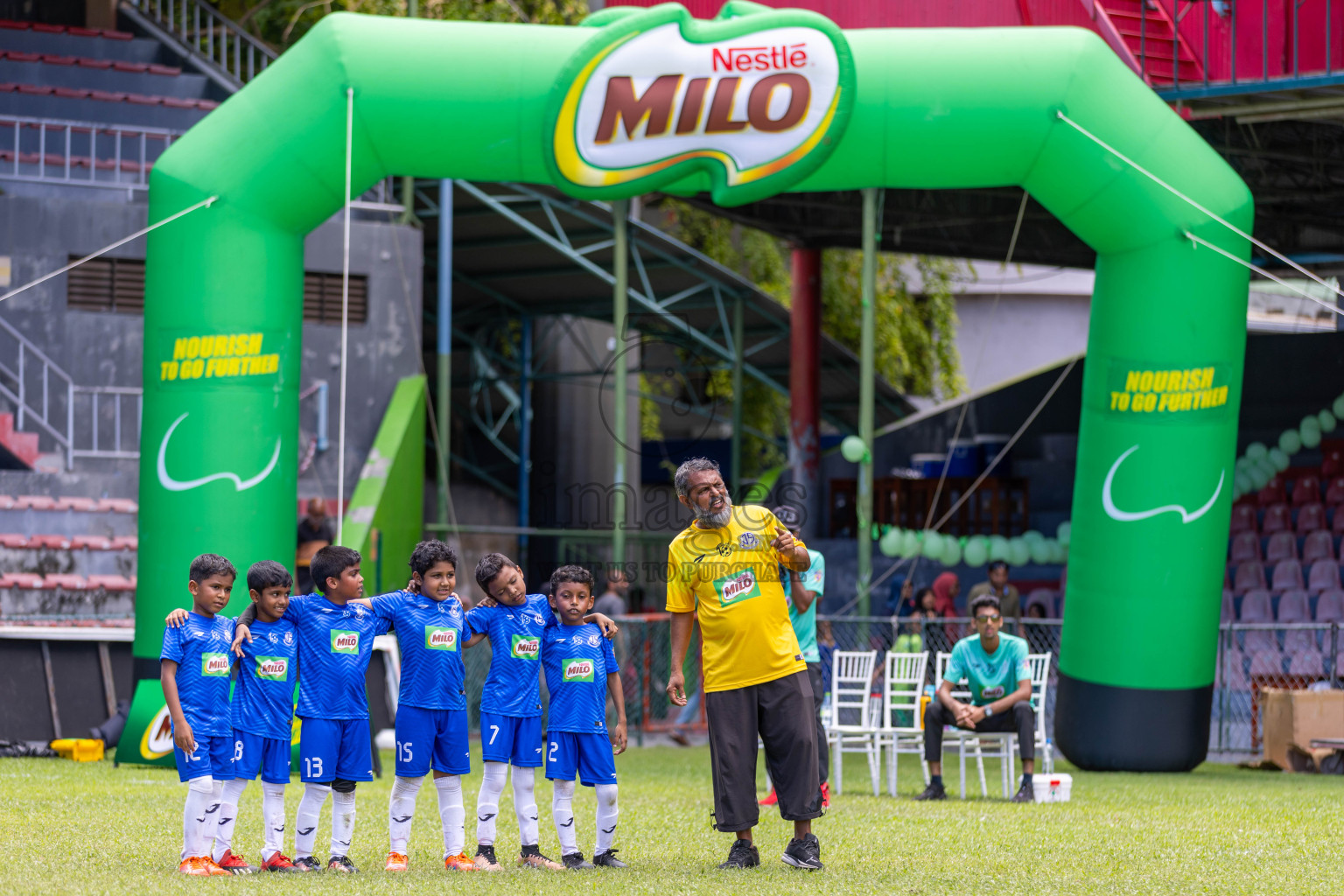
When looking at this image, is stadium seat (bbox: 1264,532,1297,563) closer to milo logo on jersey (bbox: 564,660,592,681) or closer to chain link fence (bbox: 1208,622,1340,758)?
chain link fence (bbox: 1208,622,1340,758)

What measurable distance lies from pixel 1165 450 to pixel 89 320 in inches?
443

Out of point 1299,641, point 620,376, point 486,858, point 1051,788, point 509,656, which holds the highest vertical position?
point 620,376

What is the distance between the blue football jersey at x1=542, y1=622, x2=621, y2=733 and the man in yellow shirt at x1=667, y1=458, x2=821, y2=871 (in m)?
0.35

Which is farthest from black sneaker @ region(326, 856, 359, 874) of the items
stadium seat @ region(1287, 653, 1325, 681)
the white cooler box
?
stadium seat @ region(1287, 653, 1325, 681)

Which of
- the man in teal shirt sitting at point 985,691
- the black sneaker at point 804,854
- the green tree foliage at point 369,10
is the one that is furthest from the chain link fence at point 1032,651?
the green tree foliage at point 369,10

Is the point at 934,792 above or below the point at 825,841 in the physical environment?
below

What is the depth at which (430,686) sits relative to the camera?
6.86 m

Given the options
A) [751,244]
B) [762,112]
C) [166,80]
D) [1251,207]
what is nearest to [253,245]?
[762,112]

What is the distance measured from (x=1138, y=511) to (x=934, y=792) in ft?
9.43

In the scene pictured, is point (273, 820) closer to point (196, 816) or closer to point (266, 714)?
point (196, 816)

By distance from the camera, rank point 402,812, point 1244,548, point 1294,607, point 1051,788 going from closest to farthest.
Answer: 1. point 402,812
2. point 1051,788
3. point 1294,607
4. point 1244,548

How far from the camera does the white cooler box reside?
9930 mm

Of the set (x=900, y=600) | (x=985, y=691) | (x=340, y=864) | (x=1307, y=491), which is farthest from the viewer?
(x=1307, y=491)

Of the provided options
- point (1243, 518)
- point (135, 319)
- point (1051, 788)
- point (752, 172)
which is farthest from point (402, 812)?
point (1243, 518)
